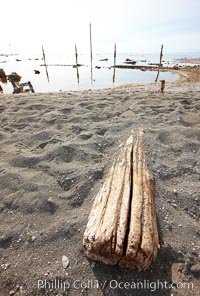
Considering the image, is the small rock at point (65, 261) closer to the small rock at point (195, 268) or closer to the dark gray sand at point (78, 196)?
the dark gray sand at point (78, 196)

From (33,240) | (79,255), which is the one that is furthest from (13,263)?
(79,255)

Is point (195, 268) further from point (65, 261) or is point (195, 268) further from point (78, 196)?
point (78, 196)

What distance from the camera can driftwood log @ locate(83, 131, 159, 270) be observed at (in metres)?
1.58

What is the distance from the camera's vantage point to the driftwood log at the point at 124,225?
1585 millimetres

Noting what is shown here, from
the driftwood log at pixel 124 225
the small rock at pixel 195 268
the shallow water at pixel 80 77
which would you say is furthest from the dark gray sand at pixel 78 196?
the shallow water at pixel 80 77

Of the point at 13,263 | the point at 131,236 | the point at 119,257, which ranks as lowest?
the point at 13,263

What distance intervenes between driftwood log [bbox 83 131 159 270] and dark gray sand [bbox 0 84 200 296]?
0.53 ft

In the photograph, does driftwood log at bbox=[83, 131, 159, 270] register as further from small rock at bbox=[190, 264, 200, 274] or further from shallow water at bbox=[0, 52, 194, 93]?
shallow water at bbox=[0, 52, 194, 93]

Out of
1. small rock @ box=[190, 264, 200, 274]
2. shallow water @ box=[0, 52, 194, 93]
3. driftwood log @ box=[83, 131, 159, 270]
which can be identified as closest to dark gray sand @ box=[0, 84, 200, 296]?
small rock @ box=[190, 264, 200, 274]

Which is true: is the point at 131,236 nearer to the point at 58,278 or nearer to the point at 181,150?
the point at 58,278

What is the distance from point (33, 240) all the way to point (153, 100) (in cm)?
516

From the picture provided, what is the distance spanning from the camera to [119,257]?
1607mm

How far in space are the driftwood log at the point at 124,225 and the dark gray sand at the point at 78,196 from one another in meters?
0.16

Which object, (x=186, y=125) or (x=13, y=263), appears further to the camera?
Result: (x=186, y=125)
